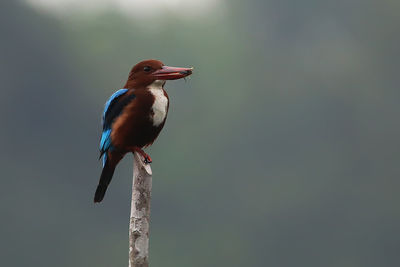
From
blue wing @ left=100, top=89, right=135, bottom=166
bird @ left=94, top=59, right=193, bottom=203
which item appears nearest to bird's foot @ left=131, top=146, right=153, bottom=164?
bird @ left=94, top=59, right=193, bottom=203

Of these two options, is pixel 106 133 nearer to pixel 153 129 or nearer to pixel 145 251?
pixel 153 129

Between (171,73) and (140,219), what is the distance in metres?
1.05

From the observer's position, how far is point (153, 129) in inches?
151

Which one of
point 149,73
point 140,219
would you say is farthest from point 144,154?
point 149,73

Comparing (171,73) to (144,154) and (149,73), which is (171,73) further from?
(144,154)

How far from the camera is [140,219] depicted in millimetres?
3781

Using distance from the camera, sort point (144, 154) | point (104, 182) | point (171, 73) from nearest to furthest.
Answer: point (171, 73)
point (144, 154)
point (104, 182)

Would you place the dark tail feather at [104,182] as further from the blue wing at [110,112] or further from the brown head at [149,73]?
the brown head at [149,73]

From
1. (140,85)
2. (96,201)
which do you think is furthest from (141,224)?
(140,85)

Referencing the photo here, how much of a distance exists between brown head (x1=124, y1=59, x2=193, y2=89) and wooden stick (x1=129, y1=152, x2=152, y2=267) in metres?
0.57

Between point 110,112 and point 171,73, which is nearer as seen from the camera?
point 171,73

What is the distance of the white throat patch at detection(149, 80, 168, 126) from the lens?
379cm

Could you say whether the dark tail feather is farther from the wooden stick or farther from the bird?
the wooden stick

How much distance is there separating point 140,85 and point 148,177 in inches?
26.0
